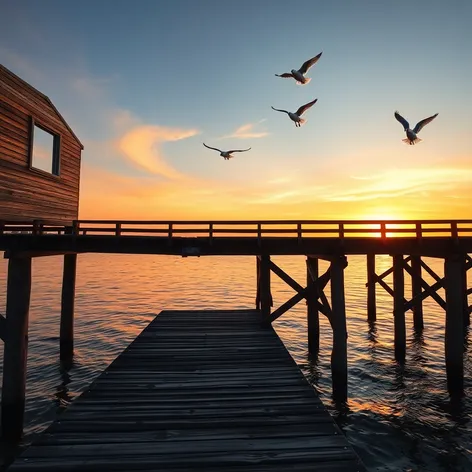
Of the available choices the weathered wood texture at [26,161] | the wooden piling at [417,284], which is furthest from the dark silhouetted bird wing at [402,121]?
the weathered wood texture at [26,161]

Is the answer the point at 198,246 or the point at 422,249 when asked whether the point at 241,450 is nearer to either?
the point at 198,246

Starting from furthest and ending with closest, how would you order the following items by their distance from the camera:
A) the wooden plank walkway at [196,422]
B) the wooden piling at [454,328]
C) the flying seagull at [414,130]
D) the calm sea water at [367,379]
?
the flying seagull at [414,130] < the wooden piling at [454,328] < the calm sea water at [367,379] < the wooden plank walkway at [196,422]

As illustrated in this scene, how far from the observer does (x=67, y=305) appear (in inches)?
570

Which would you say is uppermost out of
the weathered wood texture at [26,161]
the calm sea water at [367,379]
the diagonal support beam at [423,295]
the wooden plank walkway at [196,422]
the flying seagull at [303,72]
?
the flying seagull at [303,72]

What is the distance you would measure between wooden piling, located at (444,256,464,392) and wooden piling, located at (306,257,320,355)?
4563mm

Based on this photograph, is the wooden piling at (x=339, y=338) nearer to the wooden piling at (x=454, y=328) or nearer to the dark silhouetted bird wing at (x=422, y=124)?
the wooden piling at (x=454, y=328)

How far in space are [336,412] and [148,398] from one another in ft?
19.5

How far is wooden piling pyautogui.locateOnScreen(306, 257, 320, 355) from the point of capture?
13.5 metres

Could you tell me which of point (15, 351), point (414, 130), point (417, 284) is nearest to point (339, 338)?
point (414, 130)

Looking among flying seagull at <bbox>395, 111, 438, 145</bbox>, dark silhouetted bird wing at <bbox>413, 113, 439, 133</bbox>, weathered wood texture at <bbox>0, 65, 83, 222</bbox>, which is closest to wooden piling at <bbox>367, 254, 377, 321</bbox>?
flying seagull at <bbox>395, 111, 438, 145</bbox>

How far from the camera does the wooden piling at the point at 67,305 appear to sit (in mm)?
14445

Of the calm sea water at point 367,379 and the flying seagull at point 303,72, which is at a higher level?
the flying seagull at point 303,72

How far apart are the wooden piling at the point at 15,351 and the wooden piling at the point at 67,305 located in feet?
15.4

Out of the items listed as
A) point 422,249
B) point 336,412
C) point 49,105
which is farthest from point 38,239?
point 422,249
